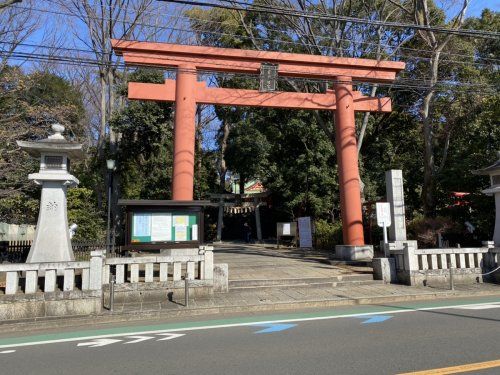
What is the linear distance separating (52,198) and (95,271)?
2619 millimetres

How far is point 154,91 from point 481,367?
42.6 ft

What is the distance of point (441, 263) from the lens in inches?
486

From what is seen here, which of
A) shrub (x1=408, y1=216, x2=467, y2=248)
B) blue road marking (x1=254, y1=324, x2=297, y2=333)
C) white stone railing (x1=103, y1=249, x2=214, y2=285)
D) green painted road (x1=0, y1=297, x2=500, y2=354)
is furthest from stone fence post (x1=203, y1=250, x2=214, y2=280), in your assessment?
shrub (x1=408, y1=216, x2=467, y2=248)

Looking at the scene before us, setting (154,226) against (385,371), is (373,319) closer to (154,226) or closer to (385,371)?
(385,371)

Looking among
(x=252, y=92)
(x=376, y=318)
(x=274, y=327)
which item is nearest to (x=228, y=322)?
(x=274, y=327)

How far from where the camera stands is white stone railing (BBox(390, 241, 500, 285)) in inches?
473

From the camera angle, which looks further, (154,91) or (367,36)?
(367,36)

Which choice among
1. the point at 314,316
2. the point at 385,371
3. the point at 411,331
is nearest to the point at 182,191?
the point at 314,316

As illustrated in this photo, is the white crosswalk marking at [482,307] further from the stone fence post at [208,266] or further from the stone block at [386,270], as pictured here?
the stone fence post at [208,266]

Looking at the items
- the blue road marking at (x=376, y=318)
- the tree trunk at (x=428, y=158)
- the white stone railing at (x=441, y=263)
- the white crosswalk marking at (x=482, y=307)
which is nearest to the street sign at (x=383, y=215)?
the white stone railing at (x=441, y=263)

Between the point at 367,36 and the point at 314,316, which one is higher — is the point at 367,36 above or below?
above

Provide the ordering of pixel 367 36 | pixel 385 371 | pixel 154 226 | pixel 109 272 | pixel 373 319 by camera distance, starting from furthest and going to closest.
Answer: pixel 367 36
pixel 154 226
pixel 109 272
pixel 373 319
pixel 385 371

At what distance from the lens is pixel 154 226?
440 inches

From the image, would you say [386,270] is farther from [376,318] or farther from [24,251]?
[24,251]
